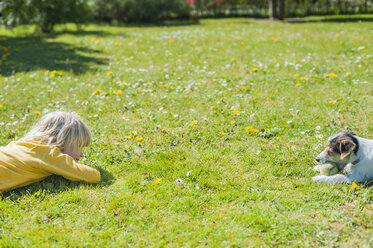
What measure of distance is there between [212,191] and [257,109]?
2.46 m

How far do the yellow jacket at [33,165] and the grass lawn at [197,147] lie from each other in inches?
5.3

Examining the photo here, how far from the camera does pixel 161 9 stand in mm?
22344

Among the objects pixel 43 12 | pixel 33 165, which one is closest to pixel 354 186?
pixel 33 165

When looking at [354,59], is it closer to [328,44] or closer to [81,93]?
[328,44]

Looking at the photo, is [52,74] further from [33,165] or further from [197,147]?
[197,147]

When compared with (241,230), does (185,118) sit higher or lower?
higher

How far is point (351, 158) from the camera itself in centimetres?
358

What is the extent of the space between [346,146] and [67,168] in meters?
3.14

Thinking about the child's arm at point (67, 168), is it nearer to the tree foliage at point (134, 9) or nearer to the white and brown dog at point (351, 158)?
the white and brown dog at point (351, 158)

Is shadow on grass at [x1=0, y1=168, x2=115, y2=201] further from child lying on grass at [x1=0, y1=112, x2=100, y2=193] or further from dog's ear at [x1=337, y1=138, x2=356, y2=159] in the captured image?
dog's ear at [x1=337, y1=138, x2=356, y2=159]

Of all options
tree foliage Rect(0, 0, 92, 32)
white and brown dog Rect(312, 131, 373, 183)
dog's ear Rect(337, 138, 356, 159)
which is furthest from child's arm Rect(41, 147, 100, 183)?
tree foliage Rect(0, 0, 92, 32)

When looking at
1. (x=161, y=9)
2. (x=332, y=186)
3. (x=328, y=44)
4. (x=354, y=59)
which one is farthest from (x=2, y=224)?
(x=161, y=9)

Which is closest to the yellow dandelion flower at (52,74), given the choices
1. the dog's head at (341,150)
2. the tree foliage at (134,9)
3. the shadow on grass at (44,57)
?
the shadow on grass at (44,57)

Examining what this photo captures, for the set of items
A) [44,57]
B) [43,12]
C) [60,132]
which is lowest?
[60,132]
